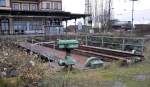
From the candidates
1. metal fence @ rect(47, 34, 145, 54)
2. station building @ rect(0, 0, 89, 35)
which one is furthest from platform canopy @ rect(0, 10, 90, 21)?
metal fence @ rect(47, 34, 145, 54)

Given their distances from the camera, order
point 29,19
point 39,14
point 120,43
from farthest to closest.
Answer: point 29,19 → point 39,14 → point 120,43

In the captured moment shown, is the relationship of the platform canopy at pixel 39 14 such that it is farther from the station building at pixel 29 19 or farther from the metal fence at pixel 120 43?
the metal fence at pixel 120 43

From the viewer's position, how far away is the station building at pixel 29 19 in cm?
4788

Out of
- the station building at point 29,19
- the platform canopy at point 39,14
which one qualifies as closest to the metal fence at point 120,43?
the platform canopy at point 39,14

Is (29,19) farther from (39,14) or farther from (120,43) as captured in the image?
(120,43)

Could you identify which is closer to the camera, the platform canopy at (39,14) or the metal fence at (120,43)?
the metal fence at (120,43)

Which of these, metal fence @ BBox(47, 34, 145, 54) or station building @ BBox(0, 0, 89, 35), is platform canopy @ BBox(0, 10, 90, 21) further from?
metal fence @ BBox(47, 34, 145, 54)

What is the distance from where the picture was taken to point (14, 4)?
53500 millimetres

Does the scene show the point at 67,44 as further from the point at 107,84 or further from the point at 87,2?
the point at 87,2

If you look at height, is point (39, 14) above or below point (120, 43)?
above

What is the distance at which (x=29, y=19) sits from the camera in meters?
51.5

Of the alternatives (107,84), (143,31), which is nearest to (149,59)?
(107,84)

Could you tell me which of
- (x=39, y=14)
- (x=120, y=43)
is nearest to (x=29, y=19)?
(x=39, y=14)

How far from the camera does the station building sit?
4788 cm
